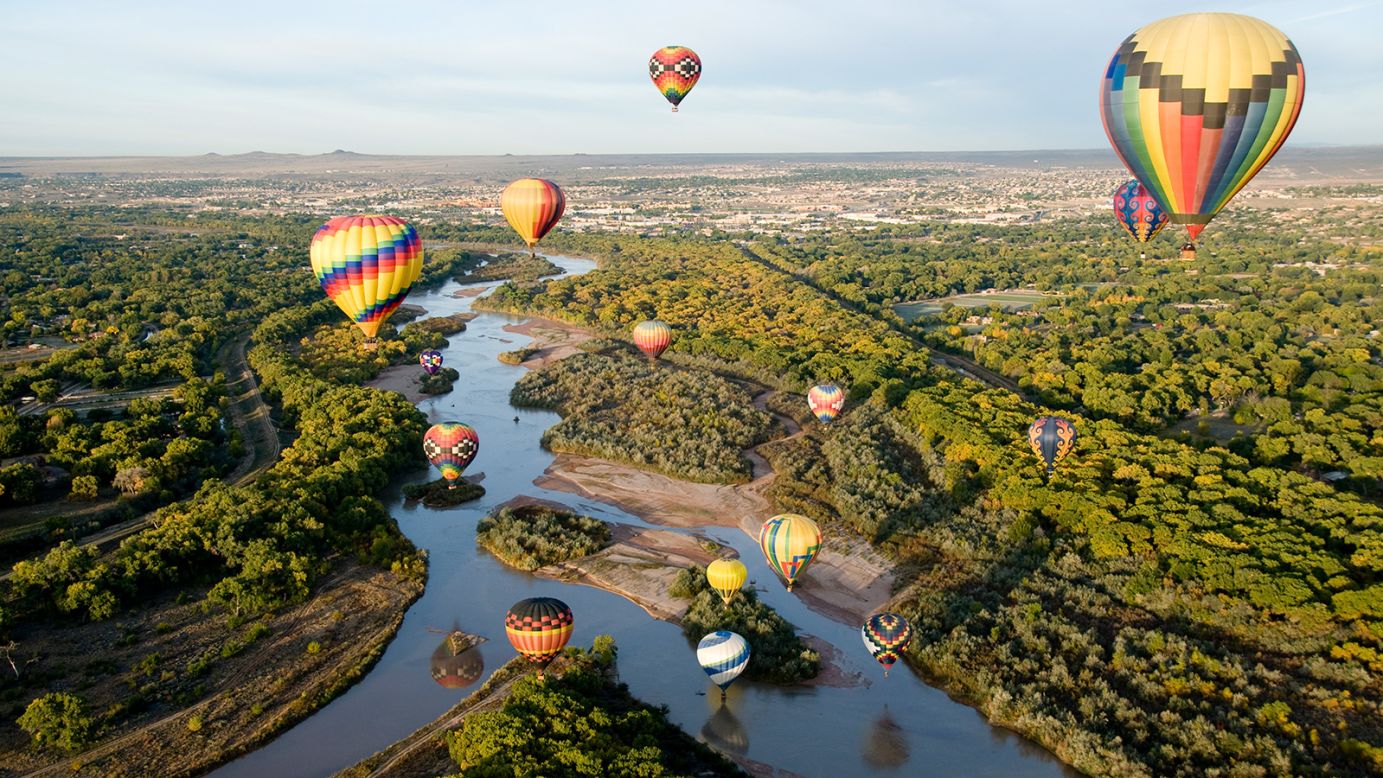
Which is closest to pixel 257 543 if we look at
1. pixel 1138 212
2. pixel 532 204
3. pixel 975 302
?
pixel 532 204

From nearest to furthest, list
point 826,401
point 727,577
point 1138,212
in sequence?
point 727,577 → point 826,401 → point 1138,212

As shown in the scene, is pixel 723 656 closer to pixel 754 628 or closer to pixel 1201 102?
pixel 754 628

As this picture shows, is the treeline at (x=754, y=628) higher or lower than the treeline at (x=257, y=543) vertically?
lower

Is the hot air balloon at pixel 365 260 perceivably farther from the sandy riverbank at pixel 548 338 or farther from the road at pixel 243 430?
the sandy riverbank at pixel 548 338

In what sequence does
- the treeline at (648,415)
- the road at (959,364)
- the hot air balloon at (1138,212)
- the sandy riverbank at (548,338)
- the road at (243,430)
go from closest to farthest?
1. the road at (243,430)
2. the treeline at (648,415)
3. the hot air balloon at (1138,212)
4. the road at (959,364)
5. the sandy riverbank at (548,338)

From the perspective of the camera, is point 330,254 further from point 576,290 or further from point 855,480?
point 576,290

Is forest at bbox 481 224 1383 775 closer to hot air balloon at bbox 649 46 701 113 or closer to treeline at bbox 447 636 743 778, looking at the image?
treeline at bbox 447 636 743 778

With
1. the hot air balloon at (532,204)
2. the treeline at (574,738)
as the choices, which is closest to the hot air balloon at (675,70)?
the hot air balloon at (532,204)
